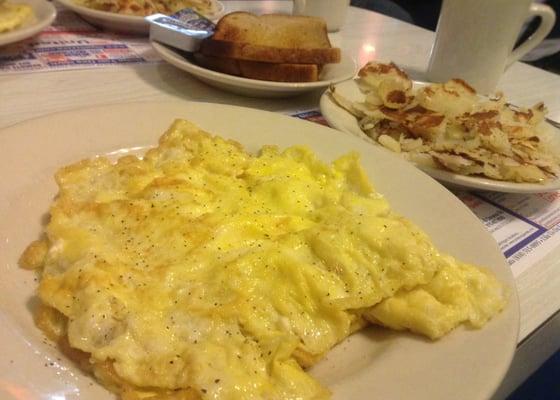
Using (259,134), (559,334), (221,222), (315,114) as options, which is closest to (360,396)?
(221,222)

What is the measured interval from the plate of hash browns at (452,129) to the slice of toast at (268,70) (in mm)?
109

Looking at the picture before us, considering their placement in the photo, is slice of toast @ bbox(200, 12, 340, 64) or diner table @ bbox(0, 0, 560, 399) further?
slice of toast @ bbox(200, 12, 340, 64)

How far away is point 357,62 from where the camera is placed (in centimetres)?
173

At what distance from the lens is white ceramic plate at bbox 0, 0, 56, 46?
1355 millimetres

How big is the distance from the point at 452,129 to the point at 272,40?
595 mm

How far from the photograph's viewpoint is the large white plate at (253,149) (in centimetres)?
59

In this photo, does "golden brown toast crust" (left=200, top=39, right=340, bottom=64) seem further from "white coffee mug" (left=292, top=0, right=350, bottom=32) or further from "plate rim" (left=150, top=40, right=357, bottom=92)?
"white coffee mug" (left=292, top=0, right=350, bottom=32)

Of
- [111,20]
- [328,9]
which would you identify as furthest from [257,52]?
[328,9]

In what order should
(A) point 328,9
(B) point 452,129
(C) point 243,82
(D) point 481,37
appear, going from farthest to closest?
(A) point 328,9
(D) point 481,37
(C) point 243,82
(B) point 452,129

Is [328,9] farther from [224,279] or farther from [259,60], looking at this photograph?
[224,279]

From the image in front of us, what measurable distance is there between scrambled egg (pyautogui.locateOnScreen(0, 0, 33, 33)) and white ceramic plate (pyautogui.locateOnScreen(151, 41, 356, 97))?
1.16ft

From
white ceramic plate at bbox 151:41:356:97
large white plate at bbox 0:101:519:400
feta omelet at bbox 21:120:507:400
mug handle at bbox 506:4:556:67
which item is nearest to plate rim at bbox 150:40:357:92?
white ceramic plate at bbox 151:41:356:97

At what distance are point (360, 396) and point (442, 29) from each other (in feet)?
4.52

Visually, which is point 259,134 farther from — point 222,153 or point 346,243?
point 346,243
